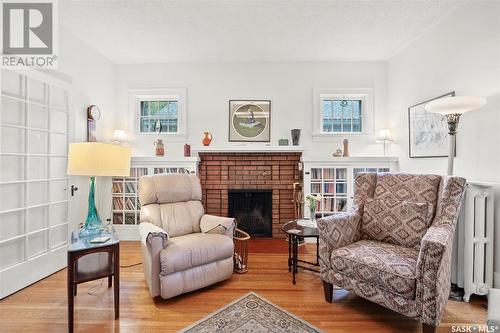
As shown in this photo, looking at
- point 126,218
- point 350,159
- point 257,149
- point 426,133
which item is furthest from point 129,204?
point 426,133

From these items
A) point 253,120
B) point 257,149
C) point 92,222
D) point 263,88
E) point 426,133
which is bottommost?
point 92,222

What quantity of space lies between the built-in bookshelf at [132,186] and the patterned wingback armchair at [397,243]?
2.23 m

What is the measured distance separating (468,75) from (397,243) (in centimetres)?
179

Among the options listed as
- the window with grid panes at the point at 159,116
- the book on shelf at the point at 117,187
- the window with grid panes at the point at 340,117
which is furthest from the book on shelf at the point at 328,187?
the book on shelf at the point at 117,187

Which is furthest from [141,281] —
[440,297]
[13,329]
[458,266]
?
[458,266]

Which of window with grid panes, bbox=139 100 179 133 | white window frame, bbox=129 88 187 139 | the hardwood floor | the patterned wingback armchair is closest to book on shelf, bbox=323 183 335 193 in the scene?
the patterned wingback armchair

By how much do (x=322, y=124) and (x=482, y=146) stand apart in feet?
6.16

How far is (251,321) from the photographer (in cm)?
164

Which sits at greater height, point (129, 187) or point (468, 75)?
point (468, 75)

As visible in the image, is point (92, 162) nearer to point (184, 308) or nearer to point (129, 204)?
point (184, 308)

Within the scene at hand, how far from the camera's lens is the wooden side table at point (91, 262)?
5.00 ft

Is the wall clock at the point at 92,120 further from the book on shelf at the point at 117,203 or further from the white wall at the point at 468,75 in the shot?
the white wall at the point at 468,75

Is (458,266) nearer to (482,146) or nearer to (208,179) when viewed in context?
(482,146)

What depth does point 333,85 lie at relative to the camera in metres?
3.59
